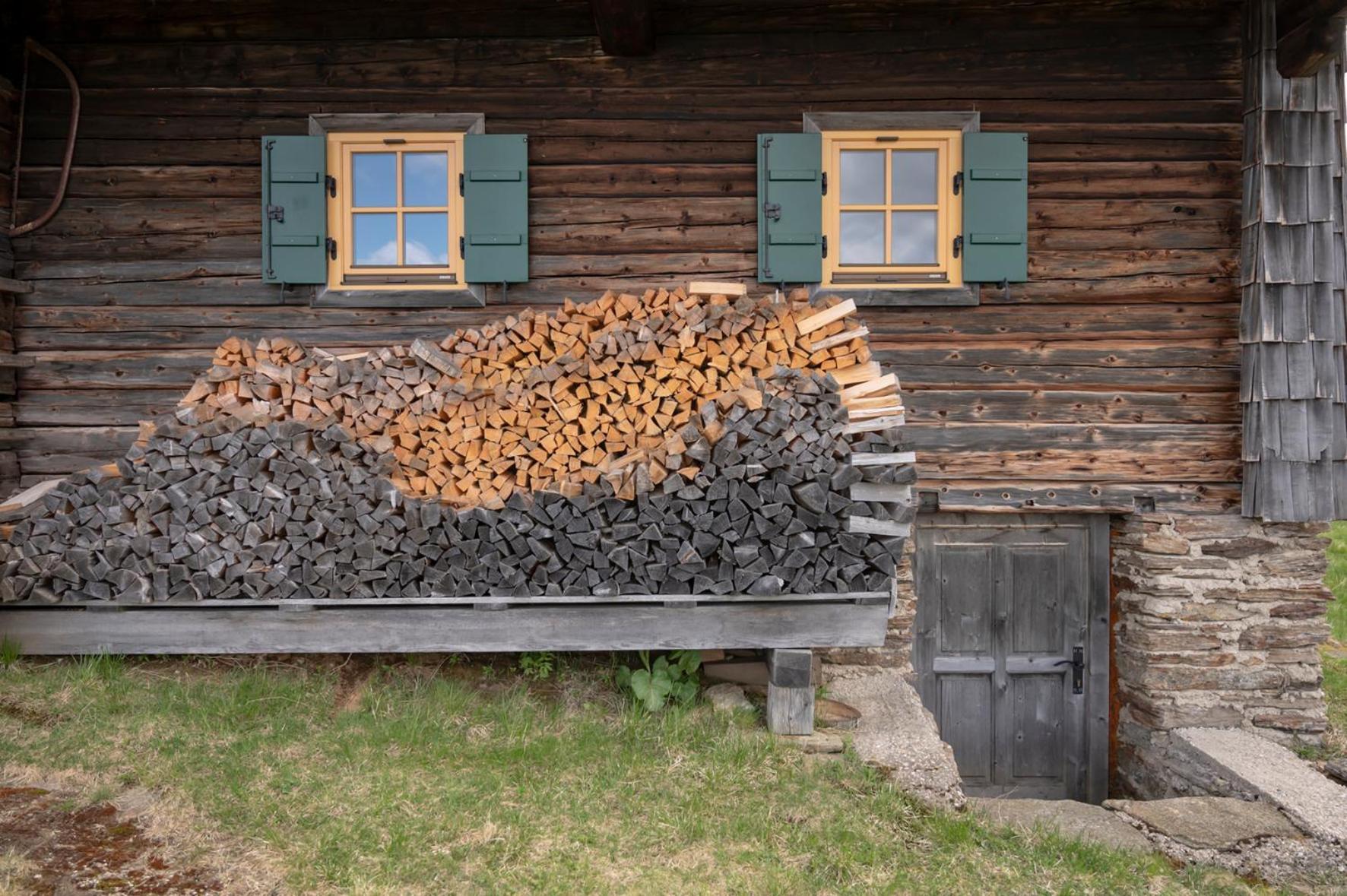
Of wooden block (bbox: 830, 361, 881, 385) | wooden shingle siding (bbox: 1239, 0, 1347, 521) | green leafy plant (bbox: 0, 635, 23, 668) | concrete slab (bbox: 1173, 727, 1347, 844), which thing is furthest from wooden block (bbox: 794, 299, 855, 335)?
green leafy plant (bbox: 0, 635, 23, 668)

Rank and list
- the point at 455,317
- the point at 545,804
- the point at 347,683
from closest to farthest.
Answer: the point at 545,804, the point at 347,683, the point at 455,317

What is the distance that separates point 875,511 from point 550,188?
331 centimetres

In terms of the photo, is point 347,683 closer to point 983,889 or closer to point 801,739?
point 801,739

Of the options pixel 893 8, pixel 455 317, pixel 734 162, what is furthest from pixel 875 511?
pixel 893 8

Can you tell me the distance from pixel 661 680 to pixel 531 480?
4.58 ft

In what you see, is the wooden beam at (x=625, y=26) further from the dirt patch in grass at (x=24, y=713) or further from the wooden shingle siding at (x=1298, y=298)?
the dirt patch in grass at (x=24, y=713)

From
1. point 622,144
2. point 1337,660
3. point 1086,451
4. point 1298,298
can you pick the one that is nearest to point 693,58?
point 622,144

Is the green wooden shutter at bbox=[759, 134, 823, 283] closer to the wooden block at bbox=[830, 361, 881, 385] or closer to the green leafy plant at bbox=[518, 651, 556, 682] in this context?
the wooden block at bbox=[830, 361, 881, 385]

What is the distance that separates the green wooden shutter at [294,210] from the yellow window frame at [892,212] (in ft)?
11.7

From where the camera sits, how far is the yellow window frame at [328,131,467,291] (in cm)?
562

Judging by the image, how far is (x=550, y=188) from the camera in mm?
5688

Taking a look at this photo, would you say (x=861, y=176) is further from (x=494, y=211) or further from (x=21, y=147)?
(x=21, y=147)

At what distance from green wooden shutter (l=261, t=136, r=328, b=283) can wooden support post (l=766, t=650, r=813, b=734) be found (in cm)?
405

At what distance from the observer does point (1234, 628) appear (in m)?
5.61
